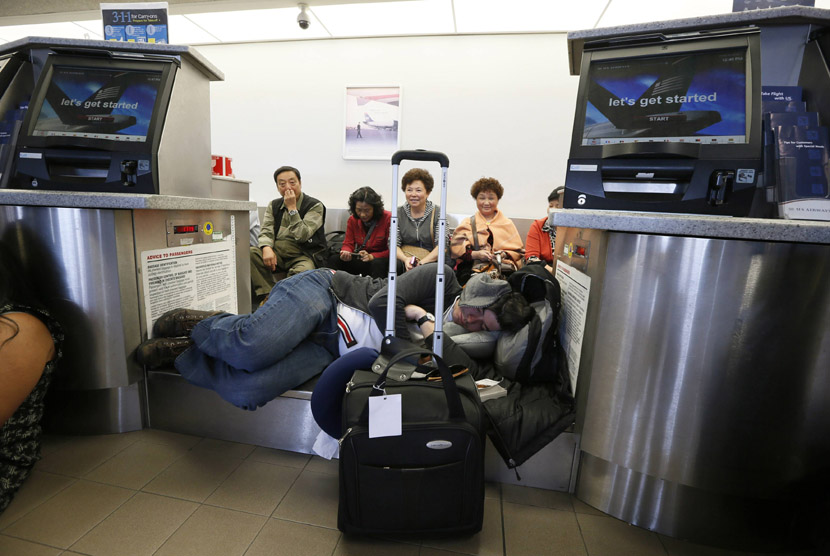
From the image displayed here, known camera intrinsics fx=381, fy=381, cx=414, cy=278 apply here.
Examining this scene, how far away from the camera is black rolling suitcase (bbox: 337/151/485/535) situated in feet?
3.35

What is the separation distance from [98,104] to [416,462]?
1.91 m

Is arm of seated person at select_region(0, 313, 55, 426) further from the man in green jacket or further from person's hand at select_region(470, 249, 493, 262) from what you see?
person's hand at select_region(470, 249, 493, 262)

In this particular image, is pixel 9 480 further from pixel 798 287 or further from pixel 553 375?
pixel 798 287

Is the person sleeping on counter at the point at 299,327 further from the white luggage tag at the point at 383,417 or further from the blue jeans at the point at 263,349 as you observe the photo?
the white luggage tag at the point at 383,417

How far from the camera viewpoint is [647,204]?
47.1 inches

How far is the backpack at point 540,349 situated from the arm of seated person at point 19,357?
5.31ft

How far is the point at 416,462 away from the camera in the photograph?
3.39ft

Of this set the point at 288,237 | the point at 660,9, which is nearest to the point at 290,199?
the point at 288,237

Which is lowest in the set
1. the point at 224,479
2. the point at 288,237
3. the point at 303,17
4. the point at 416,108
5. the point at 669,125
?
the point at 224,479

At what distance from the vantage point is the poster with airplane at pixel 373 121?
13.4 feet

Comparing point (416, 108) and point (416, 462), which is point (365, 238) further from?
point (416, 462)

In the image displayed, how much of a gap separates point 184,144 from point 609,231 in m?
1.85

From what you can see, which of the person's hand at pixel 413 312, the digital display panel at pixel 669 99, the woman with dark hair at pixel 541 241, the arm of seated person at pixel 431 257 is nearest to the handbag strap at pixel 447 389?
the person's hand at pixel 413 312

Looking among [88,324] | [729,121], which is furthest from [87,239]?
[729,121]
